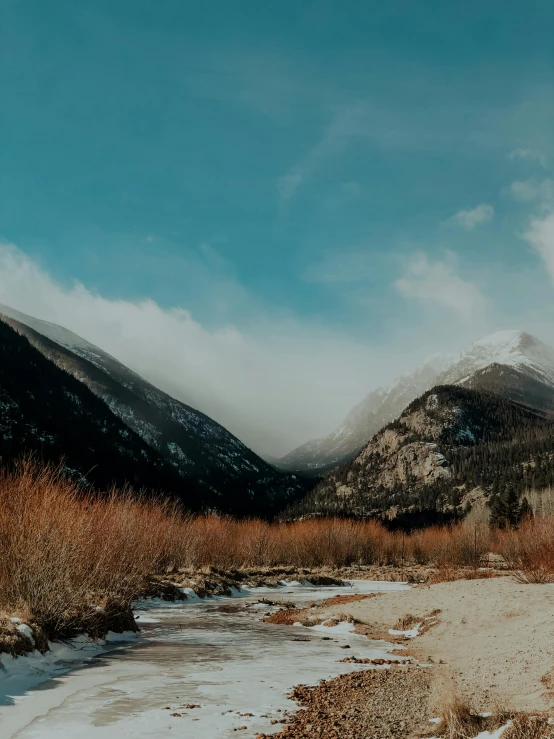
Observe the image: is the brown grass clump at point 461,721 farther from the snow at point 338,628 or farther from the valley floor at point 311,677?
the snow at point 338,628

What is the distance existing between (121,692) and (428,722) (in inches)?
236

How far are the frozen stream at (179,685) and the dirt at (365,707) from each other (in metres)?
0.52

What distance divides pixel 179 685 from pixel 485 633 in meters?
12.0

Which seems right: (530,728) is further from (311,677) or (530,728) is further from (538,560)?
(538,560)

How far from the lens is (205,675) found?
1312 cm

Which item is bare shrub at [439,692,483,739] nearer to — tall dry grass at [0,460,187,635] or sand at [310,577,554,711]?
sand at [310,577,554,711]

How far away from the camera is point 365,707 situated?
1041cm

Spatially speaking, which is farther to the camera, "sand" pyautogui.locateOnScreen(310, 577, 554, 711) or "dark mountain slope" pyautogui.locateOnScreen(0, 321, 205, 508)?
"dark mountain slope" pyautogui.locateOnScreen(0, 321, 205, 508)

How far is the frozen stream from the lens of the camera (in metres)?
8.83

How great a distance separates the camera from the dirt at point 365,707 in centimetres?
883

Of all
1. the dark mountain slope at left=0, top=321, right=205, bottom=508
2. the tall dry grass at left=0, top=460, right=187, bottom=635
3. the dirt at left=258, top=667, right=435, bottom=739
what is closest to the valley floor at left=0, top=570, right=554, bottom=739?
the dirt at left=258, top=667, right=435, bottom=739

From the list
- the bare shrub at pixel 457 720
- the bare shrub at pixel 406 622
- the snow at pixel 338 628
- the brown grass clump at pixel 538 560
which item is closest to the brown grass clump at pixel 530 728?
the bare shrub at pixel 457 720

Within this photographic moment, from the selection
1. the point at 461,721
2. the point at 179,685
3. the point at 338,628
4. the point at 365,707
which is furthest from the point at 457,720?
the point at 338,628

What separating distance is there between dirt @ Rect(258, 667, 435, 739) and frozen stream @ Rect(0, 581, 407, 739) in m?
0.52
